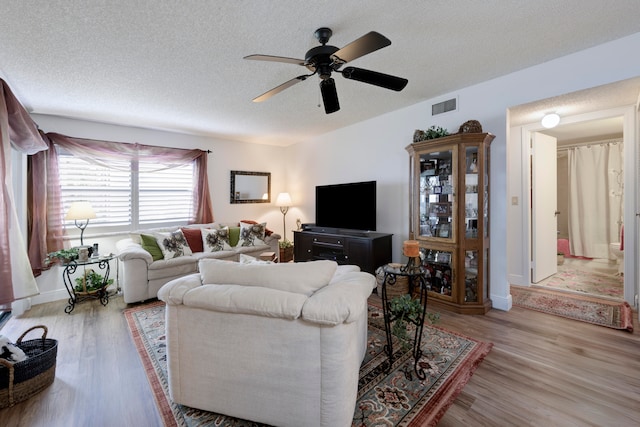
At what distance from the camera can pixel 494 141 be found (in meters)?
2.99

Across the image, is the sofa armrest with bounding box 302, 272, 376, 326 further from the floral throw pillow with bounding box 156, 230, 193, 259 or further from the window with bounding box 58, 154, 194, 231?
the window with bounding box 58, 154, 194, 231

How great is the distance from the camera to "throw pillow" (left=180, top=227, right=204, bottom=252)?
4141mm

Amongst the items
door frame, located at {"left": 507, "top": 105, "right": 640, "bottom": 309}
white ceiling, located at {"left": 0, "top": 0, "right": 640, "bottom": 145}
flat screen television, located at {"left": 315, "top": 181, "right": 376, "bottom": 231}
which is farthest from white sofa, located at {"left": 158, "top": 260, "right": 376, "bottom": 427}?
door frame, located at {"left": 507, "top": 105, "right": 640, "bottom": 309}

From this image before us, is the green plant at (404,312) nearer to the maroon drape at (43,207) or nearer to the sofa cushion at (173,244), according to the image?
the sofa cushion at (173,244)

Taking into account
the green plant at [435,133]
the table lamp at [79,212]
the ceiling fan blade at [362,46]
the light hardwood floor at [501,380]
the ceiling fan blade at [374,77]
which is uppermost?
the ceiling fan blade at [362,46]

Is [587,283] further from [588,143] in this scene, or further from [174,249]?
[174,249]

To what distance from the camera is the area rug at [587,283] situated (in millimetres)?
3475

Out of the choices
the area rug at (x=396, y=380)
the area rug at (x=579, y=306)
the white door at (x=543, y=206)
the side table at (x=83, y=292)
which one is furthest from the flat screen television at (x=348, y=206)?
the side table at (x=83, y=292)

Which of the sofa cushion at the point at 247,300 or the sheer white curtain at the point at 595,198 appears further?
the sheer white curtain at the point at 595,198

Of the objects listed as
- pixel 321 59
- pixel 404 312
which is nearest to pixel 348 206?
pixel 404 312

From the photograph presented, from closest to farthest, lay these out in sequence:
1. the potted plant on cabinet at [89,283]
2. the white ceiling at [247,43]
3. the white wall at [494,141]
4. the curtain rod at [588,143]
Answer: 1. the white ceiling at [247,43]
2. the white wall at [494,141]
3. the potted plant on cabinet at [89,283]
4. the curtain rod at [588,143]

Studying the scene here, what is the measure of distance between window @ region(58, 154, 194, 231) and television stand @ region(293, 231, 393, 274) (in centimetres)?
208

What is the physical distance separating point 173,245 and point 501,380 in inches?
151

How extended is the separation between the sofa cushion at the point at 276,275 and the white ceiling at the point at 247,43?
162 centimetres
